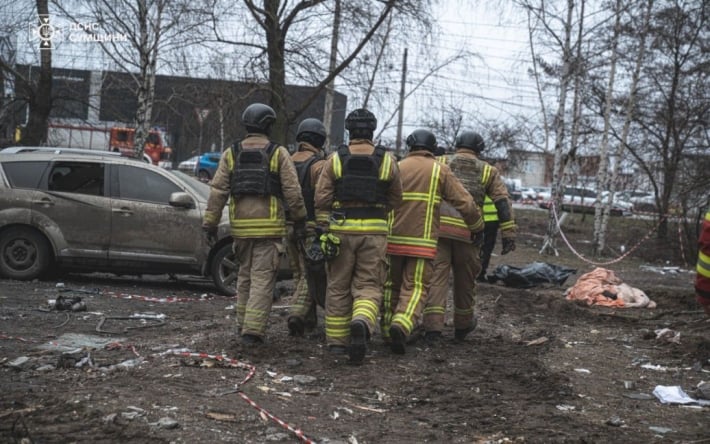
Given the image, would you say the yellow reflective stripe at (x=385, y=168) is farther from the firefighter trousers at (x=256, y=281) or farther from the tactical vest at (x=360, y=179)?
the firefighter trousers at (x=256, y=281)

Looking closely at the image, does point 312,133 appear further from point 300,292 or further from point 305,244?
point 300,292

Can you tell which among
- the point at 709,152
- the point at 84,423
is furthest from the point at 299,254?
the point at 709,152

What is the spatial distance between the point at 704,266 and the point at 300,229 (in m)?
3.63

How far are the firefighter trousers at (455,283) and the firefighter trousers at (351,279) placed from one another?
0.92 meters

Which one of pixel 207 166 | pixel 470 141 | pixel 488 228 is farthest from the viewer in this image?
pixel 207 166

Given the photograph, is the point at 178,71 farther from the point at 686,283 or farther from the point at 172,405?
the point at 172,405

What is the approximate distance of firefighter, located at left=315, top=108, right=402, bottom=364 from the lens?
649 centimetres

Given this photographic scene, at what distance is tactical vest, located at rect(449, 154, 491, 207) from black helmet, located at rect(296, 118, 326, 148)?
142cm

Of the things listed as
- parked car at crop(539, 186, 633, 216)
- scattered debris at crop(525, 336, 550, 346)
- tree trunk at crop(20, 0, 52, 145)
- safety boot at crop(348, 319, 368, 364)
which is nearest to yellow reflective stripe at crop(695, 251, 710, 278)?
safety boot at crop(348, 319, 368, 364)

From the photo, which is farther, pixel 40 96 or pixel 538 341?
pixel 40 96

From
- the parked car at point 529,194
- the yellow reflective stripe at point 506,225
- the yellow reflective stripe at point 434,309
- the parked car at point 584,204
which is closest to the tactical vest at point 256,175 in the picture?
the yellow reflective stripe at point 434,309

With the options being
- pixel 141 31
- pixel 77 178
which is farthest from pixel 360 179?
pixel 141 31

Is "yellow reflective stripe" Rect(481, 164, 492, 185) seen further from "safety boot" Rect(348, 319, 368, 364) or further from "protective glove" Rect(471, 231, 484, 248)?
"safety boot" Rect(348, 319, 368, 364)

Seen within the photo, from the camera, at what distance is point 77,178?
34.7 feet
